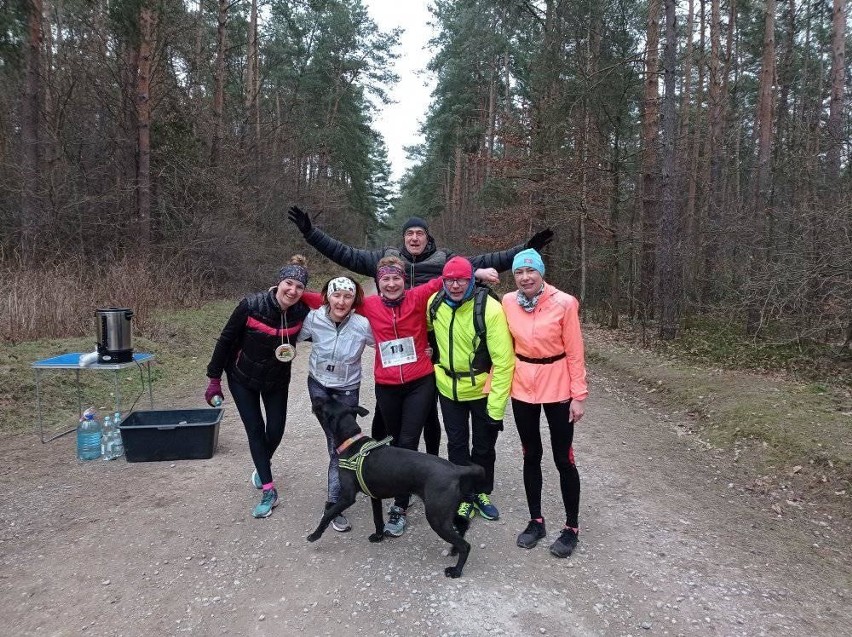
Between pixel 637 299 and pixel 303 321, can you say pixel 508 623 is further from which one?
pixel 637 299

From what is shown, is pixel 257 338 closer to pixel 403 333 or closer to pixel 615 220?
pixel 403 333

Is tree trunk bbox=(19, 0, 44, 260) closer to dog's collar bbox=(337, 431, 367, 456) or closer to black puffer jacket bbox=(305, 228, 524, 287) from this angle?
black puffer jacket bbox=(305, 228, 524, 287)

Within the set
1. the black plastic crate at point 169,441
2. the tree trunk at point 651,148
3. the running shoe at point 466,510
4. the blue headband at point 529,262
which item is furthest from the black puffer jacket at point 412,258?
the tree trunk at point 651,148

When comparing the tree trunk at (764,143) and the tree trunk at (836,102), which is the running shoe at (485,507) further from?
the tree trunk at (764,143)

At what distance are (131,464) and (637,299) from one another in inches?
443

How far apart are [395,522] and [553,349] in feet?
5.42

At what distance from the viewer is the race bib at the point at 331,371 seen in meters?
3.84

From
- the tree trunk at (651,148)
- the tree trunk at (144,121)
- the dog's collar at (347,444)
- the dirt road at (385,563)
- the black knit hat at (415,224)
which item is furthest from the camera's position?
the tree trunk at (144,121)

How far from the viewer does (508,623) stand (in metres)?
2.79

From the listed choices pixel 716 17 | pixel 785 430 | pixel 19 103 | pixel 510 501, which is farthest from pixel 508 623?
pixel 716 17

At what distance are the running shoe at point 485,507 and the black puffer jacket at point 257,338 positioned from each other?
1773 mm

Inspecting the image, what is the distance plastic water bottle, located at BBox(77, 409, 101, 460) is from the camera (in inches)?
201

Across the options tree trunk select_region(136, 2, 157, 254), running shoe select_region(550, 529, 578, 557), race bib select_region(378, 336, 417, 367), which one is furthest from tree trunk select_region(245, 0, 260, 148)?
running shoe select_region(550, 529, 578, 557)

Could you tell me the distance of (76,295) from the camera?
9.68 metres
